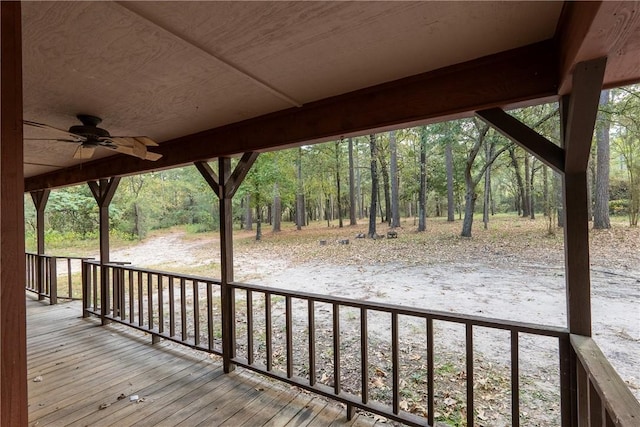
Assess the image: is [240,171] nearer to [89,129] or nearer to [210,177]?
[210,177]

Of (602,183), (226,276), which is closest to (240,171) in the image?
(226,276)

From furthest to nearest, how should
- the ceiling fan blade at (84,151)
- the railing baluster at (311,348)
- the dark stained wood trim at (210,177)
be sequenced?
the dark stained wood trim at (210,177)
the ceiling fan blade at (84,151)
the railing baluster at (311,348)

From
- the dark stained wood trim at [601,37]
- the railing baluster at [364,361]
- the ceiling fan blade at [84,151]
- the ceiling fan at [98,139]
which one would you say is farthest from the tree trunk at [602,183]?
the ceiling fan blade at [84,151]

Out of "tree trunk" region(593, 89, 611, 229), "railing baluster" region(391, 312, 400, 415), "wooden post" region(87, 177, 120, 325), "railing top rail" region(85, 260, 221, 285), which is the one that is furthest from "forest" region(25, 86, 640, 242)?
"railing baluster" region(391, 312, 400, 415)

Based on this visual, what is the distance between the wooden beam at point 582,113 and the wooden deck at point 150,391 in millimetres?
2185

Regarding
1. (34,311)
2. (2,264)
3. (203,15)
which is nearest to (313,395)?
(2,264)

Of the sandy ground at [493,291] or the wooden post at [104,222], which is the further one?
the wooden post at [104,222]

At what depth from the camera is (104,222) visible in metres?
4.55

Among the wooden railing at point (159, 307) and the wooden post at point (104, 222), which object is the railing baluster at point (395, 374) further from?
the wooden post at point (104, 222)

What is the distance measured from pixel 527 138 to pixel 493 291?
4.71m

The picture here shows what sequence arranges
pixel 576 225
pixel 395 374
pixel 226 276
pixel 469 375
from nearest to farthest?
pixel 576 225 → pixel 469 375 → pixel 395 374 → pixel 226 276

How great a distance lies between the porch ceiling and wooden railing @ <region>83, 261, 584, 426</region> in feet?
4.53

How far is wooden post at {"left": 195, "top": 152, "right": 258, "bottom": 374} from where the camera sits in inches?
116

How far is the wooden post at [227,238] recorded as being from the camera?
9.70 feet
